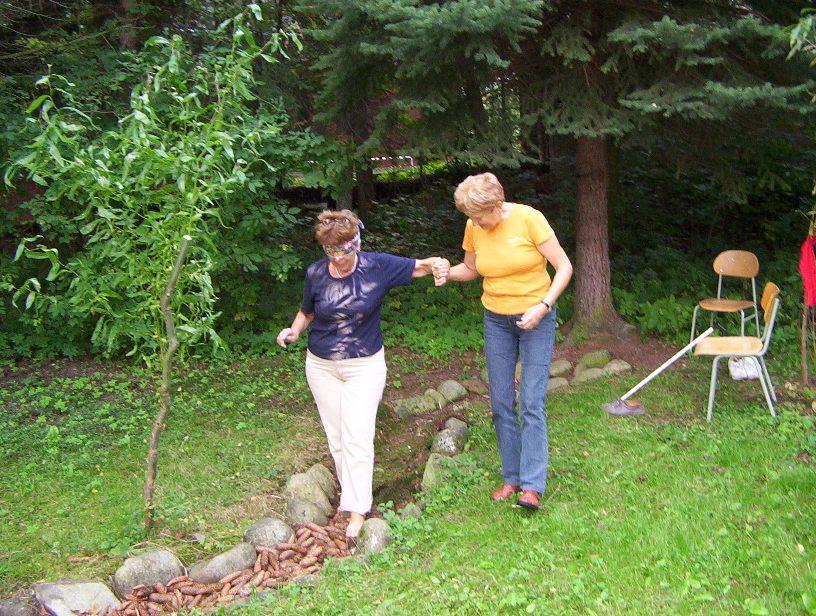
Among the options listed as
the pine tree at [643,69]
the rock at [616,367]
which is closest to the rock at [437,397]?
the rock at [616,367]

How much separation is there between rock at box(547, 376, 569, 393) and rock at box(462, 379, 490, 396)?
51cm

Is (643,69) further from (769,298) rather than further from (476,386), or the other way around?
(476,386)

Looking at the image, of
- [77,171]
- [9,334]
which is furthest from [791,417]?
[9,334]

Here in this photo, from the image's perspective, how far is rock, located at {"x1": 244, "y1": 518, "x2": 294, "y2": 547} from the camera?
13.7ft

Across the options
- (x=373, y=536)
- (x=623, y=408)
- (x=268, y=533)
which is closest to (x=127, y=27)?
(x=268, y=533)

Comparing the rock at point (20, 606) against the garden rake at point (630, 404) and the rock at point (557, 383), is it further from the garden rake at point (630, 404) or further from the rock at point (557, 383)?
the rock at point (557, 383)

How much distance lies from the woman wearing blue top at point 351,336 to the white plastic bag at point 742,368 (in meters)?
2.90

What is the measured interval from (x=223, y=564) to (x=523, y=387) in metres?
1.82

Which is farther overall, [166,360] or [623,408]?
[623,408]

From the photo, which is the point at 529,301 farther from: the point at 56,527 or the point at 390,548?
the point at 56,527

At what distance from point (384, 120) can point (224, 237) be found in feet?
6.62

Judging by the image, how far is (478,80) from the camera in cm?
597

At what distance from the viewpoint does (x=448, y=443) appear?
5.13m

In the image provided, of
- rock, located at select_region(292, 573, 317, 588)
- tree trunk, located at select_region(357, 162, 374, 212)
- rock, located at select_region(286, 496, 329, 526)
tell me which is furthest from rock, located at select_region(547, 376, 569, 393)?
tree trunk, located at select_region(357, 162, 374, 212)
